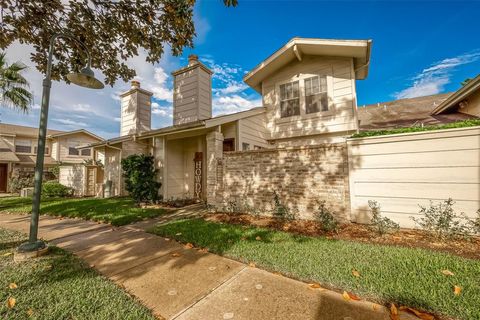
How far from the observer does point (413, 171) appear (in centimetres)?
425

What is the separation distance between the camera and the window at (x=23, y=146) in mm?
19016

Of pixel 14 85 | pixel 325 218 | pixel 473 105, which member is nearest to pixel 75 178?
pixel 14 85

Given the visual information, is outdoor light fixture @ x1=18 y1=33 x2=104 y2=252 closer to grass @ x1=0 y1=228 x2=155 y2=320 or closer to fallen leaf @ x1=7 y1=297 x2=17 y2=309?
grass @ x1=0 y1=228 x2=155 y2=320

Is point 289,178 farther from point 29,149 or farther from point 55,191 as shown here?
point 29,149

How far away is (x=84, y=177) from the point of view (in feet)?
42.6

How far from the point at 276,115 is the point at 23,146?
25278 mm

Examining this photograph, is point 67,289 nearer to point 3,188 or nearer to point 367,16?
point 367,16

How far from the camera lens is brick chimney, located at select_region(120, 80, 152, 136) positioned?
11.4m

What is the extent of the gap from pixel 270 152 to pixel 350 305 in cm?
433

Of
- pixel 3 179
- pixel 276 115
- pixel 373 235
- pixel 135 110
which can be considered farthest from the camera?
pixel 3 179

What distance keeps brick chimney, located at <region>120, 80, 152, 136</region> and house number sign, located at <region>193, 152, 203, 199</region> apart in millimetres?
4687

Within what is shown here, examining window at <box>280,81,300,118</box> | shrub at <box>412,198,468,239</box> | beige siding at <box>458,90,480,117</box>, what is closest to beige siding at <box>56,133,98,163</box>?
window at <box>280,81,300,118</box>

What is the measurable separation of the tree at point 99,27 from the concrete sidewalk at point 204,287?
5.02 meters

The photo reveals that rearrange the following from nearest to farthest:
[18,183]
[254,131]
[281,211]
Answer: [281,211], [254,131], [18,183]
